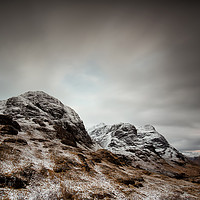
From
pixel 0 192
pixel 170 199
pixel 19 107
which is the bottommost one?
pixel 170 199

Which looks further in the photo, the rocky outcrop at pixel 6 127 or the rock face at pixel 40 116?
the rock face at pixel 40 116

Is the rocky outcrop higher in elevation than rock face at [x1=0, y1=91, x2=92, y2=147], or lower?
lower

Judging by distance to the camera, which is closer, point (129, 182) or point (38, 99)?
point (129, 182)

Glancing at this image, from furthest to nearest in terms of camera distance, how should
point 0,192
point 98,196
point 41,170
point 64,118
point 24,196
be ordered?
point 64,118 < point 41,170 < point 98,196 < point 24,196 < point 0,192

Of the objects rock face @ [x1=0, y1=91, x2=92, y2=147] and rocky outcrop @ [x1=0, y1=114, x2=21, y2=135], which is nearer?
rocky outcrop @ [x1=0, y1=114, x2=21, y2=135]

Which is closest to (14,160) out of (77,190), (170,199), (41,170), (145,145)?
(41,170)

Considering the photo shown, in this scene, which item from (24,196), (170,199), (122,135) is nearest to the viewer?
(24,196)

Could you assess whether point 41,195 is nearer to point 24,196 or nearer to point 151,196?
point 24,196

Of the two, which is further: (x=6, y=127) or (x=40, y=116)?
(x=40, y=116)

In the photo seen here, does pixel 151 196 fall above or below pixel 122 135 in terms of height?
below

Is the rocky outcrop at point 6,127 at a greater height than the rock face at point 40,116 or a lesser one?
lesser

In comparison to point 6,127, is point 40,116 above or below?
above

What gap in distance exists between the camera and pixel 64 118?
91.1m

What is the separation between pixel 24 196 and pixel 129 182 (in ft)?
58.7
